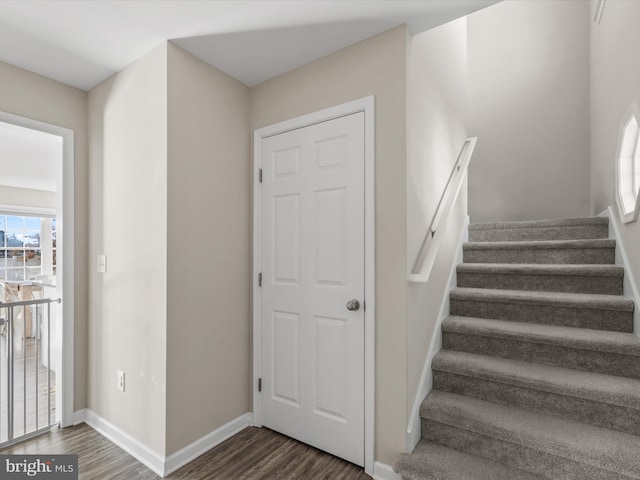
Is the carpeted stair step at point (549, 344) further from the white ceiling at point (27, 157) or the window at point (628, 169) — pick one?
the white ceiling at point (27, 157)

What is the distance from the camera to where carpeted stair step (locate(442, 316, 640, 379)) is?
183 cm

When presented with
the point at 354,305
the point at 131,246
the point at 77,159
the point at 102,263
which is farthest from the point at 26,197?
the point at 354,305

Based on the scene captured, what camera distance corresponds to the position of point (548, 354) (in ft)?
6.53

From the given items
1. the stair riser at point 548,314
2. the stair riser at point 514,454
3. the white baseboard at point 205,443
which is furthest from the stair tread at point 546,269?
the white baseboard at point 205,443

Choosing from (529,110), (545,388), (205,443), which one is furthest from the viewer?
(529,110)

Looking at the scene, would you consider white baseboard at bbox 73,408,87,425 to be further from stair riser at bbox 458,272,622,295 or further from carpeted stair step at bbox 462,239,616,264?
carpeted stair step at bbox 462,239,616,264

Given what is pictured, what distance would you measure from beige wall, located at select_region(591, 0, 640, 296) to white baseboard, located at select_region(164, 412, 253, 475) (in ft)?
8.76

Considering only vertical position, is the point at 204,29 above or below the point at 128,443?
above

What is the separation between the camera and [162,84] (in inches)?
78.6

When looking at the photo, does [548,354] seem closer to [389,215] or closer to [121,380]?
[389,215]

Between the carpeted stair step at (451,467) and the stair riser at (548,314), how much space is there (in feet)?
3.13

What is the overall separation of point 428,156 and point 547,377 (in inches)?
56.1

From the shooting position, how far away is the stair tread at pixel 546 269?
7.23 feet

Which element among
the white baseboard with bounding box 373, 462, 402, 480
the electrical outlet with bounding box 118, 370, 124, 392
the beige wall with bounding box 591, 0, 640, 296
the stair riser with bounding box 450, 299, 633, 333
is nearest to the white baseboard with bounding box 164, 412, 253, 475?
the electrical outlet with bounding box 118, 370, 124, 392
